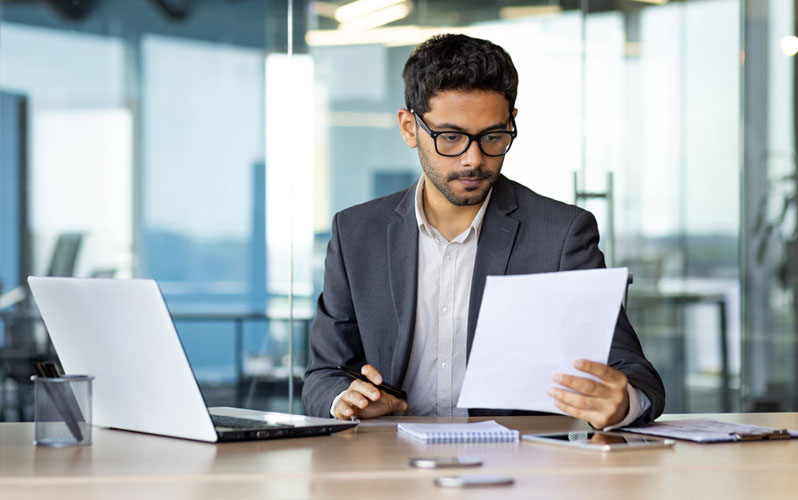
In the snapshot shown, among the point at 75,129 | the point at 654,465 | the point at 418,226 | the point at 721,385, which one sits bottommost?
the point at 721,385

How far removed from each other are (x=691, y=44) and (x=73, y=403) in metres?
3.76

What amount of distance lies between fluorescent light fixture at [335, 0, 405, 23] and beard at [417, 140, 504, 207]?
225 centimetres

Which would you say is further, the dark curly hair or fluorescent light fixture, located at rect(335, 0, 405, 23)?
fluorescent light fixture, located at rect(335, 0, 405, 23)

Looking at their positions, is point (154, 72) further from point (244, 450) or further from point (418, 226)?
point (244, 450)

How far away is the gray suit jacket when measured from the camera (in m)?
2.21

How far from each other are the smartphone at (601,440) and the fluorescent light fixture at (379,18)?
2966mm

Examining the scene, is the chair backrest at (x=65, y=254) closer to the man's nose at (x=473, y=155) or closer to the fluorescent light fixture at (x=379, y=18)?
the fluorescent light fixture at (x=379, y=18)

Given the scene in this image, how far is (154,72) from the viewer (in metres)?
4.21

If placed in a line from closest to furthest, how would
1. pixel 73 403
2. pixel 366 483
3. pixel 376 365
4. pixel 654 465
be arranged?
pixel 366 483 → pixel 654 465 → pixel 73 403 → pixel 376 365

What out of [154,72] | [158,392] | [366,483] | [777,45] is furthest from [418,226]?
A: [777,45]

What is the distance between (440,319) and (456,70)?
557 mm

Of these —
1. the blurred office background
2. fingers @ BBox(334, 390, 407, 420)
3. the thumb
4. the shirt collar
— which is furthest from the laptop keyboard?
the blurred office background

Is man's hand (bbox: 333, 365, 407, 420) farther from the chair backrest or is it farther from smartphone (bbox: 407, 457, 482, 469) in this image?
the chair backrest

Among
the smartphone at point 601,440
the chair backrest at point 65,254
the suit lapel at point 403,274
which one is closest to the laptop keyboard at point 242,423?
the smartphone at point 601,440
